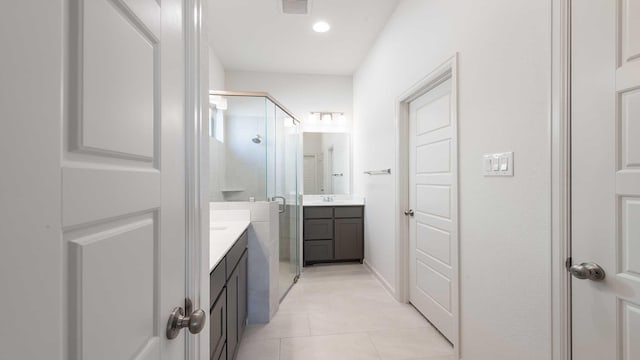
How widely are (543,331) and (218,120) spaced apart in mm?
2760

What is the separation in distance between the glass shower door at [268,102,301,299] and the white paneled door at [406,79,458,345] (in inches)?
49.1

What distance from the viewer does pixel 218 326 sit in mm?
1254

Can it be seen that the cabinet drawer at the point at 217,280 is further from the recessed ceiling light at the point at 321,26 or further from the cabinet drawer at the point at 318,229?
the recessed ceiling light at the point at 321,26

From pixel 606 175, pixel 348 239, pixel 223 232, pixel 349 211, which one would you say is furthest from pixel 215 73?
pixel 606 175

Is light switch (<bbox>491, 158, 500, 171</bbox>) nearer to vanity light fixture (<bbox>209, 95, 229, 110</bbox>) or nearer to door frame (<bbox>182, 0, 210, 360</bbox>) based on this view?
door frame (<bbox>182, 0, 210, 360</bbox>)

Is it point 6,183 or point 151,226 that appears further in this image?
point 151,226

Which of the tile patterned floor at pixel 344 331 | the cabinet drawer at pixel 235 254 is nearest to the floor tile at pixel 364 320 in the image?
the tile patterned floor at pixel 344 331

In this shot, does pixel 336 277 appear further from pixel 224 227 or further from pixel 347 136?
pixel 347 136

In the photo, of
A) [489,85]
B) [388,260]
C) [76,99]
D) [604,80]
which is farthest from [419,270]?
[76,99]

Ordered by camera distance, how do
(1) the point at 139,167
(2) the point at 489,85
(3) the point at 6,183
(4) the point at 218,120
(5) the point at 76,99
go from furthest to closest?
(4) the point at 218,120, (2) the point at 489,85, (1) the point at 139,167, (5) the point at 76,99, (3) the point at 6,183

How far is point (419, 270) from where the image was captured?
2.32m

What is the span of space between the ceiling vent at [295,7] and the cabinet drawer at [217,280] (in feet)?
7.41

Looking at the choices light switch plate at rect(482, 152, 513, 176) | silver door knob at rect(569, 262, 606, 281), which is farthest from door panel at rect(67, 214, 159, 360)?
light switch plate at rect(482, 152, 513, 176)

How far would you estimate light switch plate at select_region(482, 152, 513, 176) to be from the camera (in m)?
1.28
